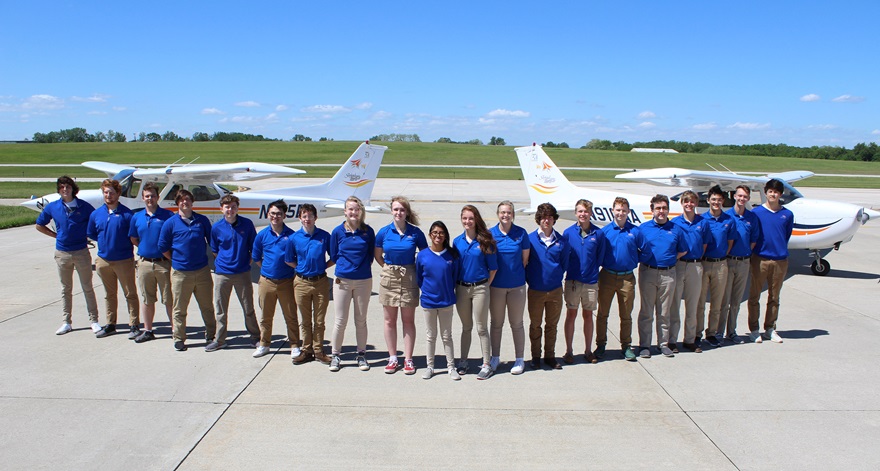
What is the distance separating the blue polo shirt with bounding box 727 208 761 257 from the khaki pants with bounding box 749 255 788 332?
0.29 metres

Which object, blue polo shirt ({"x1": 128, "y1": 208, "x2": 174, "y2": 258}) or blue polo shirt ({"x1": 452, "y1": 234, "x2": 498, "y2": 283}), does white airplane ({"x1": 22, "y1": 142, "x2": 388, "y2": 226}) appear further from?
blue polo shirt ({"x1": 452, "y1": 234, "x2": 498, "y2": 283})

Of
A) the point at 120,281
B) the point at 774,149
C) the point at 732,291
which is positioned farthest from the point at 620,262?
the point at 774,149

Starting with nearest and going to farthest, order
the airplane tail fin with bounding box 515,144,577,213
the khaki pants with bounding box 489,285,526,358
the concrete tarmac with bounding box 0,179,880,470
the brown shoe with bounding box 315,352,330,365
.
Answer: the concrete tarmac with bounding box 0,179,880,470, the khaki pants with bounding box 489,285,526,358, the brown shoe with bounding box 315,352,330,365, the airplane tail fin with bounding box 515,144,577,213

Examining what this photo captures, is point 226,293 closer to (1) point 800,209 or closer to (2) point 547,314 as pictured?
(2) point 547,314

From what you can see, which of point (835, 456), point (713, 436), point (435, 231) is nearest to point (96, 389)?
point (435, 231)

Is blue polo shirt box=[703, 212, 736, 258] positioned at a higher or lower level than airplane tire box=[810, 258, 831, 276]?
higher

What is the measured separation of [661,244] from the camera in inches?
215

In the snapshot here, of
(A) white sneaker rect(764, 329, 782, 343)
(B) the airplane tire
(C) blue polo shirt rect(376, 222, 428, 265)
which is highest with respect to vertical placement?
(C) blue polo shirt rect(376, 222, 428, 265)

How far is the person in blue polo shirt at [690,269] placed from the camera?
5615mm

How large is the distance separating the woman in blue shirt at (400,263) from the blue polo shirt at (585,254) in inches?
54.3

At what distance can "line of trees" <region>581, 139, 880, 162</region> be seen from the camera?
8050cm

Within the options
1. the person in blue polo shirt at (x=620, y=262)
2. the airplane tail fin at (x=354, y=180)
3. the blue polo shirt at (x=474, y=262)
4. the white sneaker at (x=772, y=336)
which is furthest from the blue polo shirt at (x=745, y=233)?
the airplane tail fin at (x=354, y=180)

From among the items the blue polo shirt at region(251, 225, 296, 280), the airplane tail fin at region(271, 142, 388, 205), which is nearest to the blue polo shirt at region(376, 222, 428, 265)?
the blue polo shirt at region(251, 225, 296, 280)

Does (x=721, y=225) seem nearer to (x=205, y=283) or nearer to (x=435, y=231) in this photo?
(x=435, y=231)
